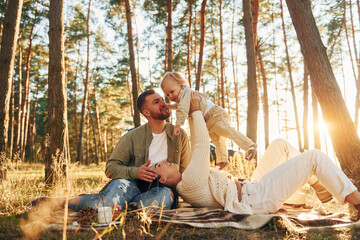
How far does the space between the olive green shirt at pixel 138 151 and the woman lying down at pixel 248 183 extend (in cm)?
52

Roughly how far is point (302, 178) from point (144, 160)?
1870 mm

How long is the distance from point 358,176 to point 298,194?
1826 millimetres

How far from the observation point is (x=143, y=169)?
9.80ft

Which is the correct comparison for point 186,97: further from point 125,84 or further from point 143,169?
point 125,84

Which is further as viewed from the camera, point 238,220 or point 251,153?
point 251,153

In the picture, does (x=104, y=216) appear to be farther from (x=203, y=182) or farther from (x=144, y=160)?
(x=144, y=160)

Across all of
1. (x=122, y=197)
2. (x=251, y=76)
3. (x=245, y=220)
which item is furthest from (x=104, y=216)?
(x=251, y=76)

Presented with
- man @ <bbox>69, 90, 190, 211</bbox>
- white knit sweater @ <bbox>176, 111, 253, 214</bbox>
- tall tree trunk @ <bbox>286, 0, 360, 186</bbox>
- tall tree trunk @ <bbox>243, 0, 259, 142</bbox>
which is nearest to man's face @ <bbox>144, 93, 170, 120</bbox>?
man @ <bbox>69, 90, 190, 211</bbox>

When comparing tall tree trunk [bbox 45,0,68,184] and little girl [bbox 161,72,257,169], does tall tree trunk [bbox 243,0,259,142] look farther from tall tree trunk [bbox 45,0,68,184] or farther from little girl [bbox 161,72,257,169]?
tall tree trunk [bbox 45,0,68,184]

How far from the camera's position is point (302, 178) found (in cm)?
255

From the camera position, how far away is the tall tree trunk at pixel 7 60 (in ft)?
16.7

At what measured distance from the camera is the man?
296 cm

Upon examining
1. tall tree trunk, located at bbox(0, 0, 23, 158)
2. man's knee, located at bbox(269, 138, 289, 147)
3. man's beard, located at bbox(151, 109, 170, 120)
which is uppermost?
tall tree trunk, located at bbox(0, 0, 23, 158)

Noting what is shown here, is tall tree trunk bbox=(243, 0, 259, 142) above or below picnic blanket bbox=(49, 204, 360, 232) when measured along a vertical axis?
above
